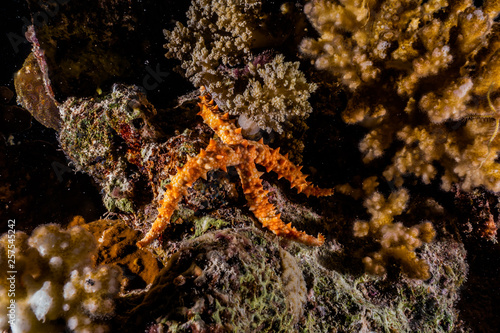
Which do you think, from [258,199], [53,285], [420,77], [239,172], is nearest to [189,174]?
[239,172]

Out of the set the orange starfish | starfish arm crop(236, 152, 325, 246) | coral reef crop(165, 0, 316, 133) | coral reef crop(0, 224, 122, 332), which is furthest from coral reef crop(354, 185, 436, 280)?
coral reef crop(0, 224, 122, 332)

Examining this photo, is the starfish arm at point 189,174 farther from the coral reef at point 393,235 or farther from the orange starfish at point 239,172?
the coral reef at point 393,235

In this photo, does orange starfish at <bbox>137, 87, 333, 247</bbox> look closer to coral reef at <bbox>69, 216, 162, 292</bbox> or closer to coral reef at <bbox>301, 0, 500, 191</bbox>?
coral reef at <bbox>301, 0, 500, 191</bbox>

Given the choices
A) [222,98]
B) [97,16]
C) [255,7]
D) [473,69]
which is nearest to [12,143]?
[97,16]

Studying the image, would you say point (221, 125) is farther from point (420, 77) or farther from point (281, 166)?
point (420, 77)

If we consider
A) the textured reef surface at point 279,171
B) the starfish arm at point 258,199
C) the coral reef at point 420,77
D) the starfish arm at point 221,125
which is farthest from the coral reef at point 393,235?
the starfish arm at point 221,125

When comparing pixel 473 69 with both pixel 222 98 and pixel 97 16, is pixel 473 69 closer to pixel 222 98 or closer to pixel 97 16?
pixel 222 98
